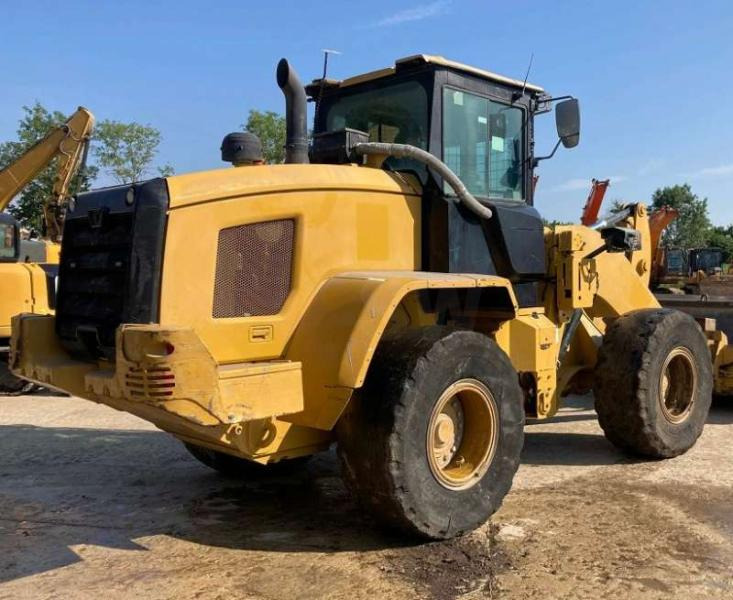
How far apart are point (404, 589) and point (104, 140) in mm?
41988

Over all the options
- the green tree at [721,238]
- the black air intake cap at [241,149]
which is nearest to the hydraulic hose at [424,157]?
the black air intake cap at [241,149]

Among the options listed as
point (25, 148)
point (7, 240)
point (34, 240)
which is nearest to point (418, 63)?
point (7, 240)

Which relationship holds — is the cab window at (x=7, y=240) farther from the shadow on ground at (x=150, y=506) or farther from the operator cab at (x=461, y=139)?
the operator cab at (x=461, y=139)

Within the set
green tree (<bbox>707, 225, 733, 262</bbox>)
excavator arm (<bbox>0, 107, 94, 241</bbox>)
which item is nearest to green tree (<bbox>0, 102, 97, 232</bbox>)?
excavator arm (<bbox>0, 107, 94, 241</bbox>)

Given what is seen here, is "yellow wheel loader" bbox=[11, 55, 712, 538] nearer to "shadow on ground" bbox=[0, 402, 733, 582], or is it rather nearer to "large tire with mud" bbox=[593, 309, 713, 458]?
"large tire with mud" bbox=[593, 309, 713, 458]

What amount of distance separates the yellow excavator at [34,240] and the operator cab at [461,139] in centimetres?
599

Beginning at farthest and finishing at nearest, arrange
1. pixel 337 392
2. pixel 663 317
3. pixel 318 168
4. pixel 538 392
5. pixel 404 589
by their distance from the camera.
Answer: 1. pixel 663 317
2. pixel 538 392
3. pixel 318 168
4. pixel 337 392
5. pixel 404 589

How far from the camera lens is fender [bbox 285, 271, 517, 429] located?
3.89m

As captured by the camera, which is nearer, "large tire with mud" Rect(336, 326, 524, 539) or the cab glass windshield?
"large tire with mud" Rect(336, 326, 524, 539)

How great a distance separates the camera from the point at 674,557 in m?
3.98

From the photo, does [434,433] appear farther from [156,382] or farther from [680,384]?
[680,384]

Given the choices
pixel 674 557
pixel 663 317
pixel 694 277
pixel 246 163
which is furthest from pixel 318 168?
pixel 694 277

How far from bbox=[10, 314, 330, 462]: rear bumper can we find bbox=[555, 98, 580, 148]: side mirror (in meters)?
3.09

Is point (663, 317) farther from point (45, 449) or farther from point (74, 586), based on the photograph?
point (45, 449)
